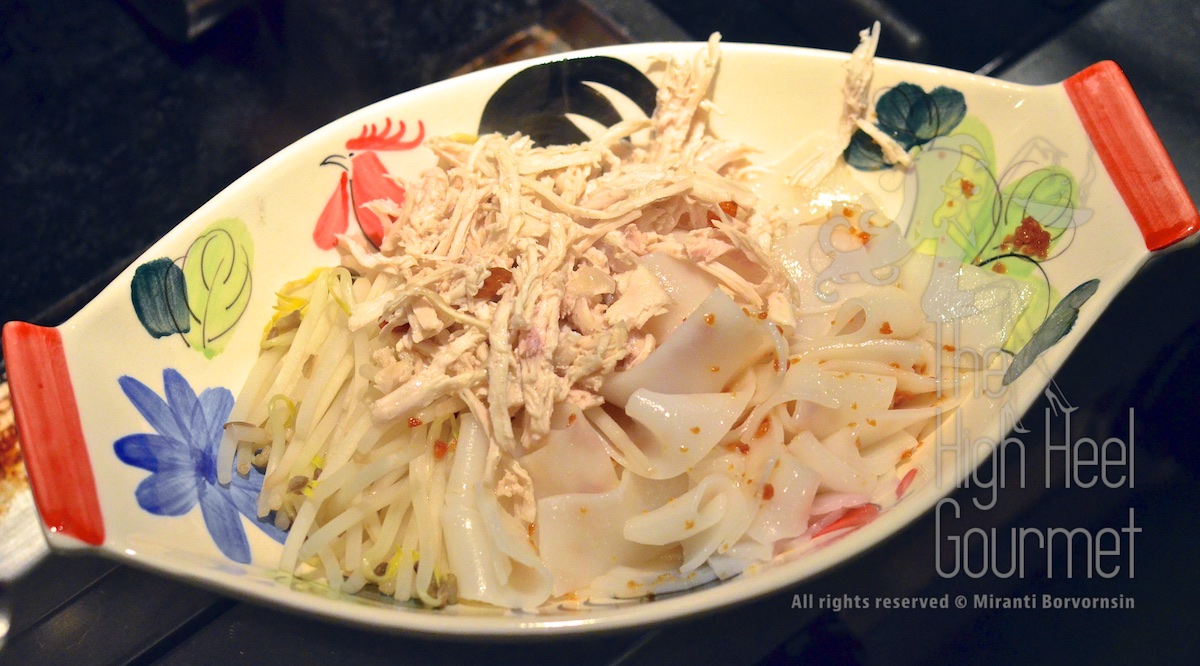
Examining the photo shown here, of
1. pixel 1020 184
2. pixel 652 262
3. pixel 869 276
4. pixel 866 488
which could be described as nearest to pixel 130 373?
pixel 652 262

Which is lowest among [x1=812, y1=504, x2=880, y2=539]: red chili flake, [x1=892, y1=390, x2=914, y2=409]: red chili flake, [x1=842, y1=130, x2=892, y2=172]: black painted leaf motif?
[x1=812, y1=504, x2=880, y2=539]: red chili flake

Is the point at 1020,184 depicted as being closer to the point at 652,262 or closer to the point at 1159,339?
the point at 1159,339

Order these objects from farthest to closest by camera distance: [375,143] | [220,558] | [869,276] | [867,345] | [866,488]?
1. [375,143]
2. [869,276]
3. [867,345]
4. [866,488]
5. [220,558]

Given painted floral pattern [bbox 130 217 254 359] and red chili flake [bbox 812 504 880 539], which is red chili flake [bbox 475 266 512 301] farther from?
red chili flake [bbox 812 504 880 539]

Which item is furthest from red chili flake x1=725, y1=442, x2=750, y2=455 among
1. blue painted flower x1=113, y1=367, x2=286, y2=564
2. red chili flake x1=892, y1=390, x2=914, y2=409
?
blue painted flower x1=113, y1=367, x2=286, y2=564

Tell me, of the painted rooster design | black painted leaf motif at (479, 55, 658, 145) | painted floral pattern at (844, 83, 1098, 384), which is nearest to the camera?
painted floral pattern at (844, 83, 1098, 384)

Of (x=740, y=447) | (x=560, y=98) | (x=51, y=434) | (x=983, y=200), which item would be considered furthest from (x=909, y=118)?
(x=51, y=434)
